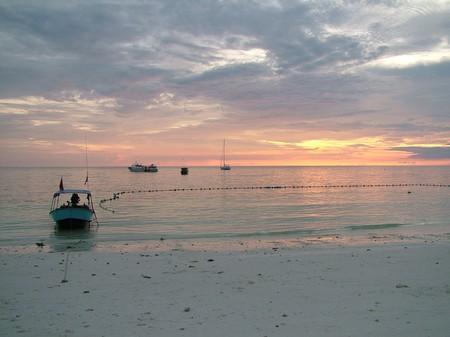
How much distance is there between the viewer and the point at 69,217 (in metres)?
26.6

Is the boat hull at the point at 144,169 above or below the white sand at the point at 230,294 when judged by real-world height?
above

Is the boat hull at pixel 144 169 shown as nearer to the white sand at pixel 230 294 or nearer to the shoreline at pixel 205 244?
the shoreline at pixel 205 244

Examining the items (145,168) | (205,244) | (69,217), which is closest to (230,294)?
(205,244)

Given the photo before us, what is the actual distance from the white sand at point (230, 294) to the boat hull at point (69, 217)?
1123 centimetres

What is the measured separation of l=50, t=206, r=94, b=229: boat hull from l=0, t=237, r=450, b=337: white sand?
11.2 meters

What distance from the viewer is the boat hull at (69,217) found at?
2656 centimetres

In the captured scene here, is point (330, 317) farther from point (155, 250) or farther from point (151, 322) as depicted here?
point (155, 250)

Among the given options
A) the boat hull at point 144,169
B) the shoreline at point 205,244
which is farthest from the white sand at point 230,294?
the boat hull at point 144,169

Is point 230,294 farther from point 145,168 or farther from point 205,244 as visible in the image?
point 145,168

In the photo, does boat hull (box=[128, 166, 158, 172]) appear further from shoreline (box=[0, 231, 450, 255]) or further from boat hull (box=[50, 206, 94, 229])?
shoreline (box=[0, 231, 450, 255])

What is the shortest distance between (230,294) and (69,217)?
20.0 m

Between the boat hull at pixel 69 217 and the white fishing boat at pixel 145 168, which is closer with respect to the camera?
the boat hull at pixel 69 217

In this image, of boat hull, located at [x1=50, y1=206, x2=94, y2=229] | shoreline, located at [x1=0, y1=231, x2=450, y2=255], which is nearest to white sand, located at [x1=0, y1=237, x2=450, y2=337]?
shoreline, located at [x1=0, y1=231, x2=450, y2=255]

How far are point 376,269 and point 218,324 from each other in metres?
6.64
